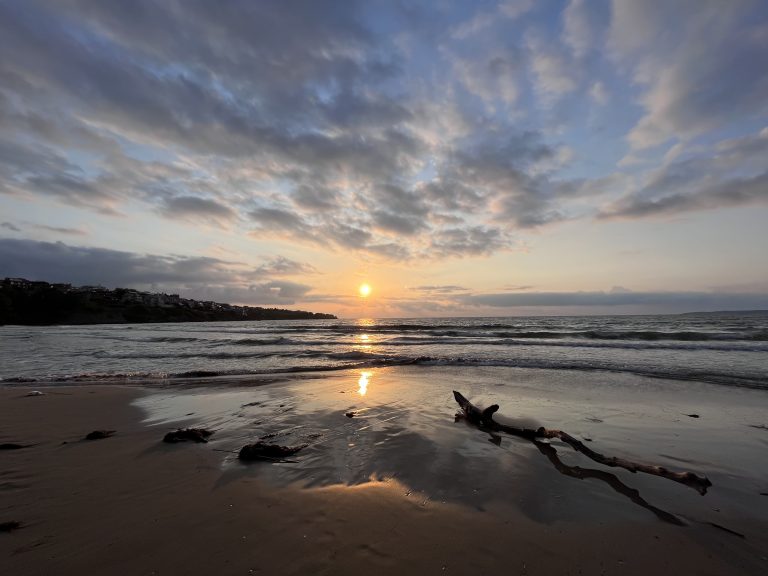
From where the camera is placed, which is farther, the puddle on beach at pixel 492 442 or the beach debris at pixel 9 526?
the puddle on beach at pixel 492 442

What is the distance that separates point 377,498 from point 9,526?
311 centimetres

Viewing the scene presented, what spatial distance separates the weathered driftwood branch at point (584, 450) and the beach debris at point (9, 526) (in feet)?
18.5

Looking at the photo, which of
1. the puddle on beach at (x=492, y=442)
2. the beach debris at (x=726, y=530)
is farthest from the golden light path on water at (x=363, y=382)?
the beach debris at (x=726, y=530)

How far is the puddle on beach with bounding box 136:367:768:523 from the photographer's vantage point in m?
3.58

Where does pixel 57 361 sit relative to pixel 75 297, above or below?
below

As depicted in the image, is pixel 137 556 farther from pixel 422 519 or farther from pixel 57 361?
pixel 57 361

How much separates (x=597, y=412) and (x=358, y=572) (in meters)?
6.26

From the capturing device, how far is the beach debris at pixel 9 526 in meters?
2.93

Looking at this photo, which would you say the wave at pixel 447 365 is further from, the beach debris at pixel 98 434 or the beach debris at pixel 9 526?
the beach debris at pixel 9 526

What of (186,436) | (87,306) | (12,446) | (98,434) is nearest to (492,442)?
(186,436)

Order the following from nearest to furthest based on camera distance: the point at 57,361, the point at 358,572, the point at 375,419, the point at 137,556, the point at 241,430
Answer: the point at 358,572 < the point at 137,556 < the point at 241,430 < the point at 375,419 < the point at 57,361

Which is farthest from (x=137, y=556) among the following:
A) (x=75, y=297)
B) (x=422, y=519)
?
(x=75, y=297)

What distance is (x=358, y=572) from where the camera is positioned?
95.5 inches

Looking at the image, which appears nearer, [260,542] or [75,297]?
[260,542]
